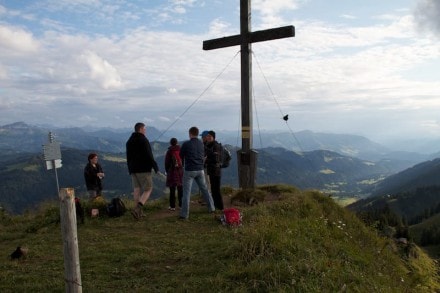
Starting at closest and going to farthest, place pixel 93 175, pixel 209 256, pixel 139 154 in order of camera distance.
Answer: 1. pixel 209 256
2. pixel 139 154
3. pixel 93 175

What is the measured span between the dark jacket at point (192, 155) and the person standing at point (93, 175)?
4781 mm

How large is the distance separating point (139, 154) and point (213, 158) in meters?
2.43

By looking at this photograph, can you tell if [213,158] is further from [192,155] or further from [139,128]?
[139,128]

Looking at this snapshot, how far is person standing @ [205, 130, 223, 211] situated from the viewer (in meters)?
12.5

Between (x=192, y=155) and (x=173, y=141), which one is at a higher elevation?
(x=173, y=141)

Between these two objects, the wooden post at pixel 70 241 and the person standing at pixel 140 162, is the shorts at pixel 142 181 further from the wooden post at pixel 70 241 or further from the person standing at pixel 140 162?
the wooden post at pixel 70 241

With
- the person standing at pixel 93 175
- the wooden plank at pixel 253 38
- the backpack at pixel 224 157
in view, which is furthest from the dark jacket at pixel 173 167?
the wooden plank at pixel 253 38

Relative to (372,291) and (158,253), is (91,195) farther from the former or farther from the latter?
(372,291)

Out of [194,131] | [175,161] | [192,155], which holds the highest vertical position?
[194,131]

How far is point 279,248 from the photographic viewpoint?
23.2 feet

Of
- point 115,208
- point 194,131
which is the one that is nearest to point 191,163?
point 194,131

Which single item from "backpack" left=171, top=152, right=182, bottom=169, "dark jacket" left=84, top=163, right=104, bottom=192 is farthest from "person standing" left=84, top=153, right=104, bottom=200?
"backpack" left=171, top=152, right=182, bottom=169

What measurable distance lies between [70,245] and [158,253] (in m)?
3.24

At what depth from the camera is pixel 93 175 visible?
14.7 meters
